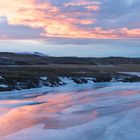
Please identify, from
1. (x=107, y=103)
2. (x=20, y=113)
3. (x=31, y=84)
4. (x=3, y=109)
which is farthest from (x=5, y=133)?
(x=31, y=84)

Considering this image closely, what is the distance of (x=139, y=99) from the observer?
41719mm

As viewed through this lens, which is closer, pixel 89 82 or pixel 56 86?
pixel 56 86

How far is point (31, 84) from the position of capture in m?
51.3

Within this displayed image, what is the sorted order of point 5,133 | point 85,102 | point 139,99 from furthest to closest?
point 139,99
point 85,102
point 5,133

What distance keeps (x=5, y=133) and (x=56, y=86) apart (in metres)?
32.0

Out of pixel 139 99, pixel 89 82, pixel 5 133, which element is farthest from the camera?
pixel 89 82

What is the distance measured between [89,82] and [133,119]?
3629cm

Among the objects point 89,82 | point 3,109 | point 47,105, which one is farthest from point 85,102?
point 89,82

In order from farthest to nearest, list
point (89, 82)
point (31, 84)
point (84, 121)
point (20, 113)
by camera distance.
→ point (89, 82), point (31, 84), point (20, 113), point (84, 121)

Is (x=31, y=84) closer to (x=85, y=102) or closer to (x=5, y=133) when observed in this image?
(x=85, y=102)

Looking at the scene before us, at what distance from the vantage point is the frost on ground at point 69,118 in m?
Result: 22.4

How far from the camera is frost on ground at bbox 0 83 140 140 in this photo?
22.4 meters

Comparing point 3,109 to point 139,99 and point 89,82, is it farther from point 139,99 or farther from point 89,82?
point 89,82

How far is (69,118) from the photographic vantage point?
28500mm
